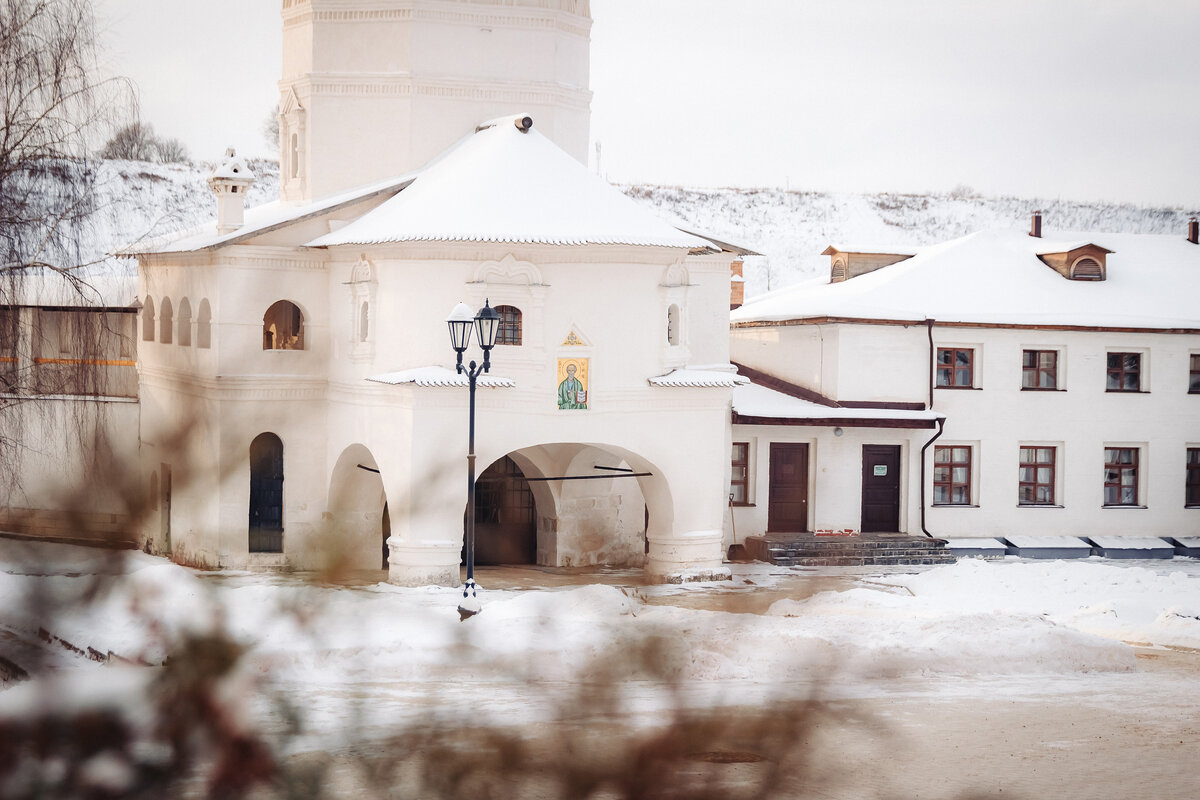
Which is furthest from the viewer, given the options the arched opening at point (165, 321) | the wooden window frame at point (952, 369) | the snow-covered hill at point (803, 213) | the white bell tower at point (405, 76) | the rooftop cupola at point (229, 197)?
the snow-covered hill at point (803, 213)

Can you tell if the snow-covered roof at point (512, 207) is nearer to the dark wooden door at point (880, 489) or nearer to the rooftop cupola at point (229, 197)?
the rooftop cupola at point (229, 197)

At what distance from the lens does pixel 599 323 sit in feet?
74.3

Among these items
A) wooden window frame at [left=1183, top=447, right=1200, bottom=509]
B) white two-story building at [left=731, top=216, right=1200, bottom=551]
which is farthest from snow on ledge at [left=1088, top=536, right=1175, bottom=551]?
wooden window frame at [left=1183, top=447, right=1200, bottom=509]

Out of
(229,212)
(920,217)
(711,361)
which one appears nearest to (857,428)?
(711,361)

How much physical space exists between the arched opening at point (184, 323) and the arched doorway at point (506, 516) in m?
6.02

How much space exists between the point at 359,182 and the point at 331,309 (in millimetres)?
3472

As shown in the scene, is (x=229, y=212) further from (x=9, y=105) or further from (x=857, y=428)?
(x=857, y=428)

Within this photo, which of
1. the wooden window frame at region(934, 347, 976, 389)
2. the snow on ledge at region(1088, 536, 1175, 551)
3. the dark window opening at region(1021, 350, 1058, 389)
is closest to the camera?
the snow on ledge at region(1088, 536, 1175, 551)

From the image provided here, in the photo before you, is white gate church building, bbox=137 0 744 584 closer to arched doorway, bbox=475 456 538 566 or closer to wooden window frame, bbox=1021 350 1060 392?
arched doorway, bbox=475 456 538 566

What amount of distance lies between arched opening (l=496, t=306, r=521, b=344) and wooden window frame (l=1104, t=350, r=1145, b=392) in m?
13.1

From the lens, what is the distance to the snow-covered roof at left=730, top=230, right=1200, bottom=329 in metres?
28.2

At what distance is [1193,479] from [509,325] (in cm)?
1547

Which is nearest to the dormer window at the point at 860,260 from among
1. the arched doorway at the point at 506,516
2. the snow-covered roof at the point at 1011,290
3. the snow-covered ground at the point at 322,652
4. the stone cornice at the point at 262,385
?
the snow-covered roof at the point at 1011,290

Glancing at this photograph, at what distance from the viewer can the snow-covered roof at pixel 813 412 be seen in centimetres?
2627
